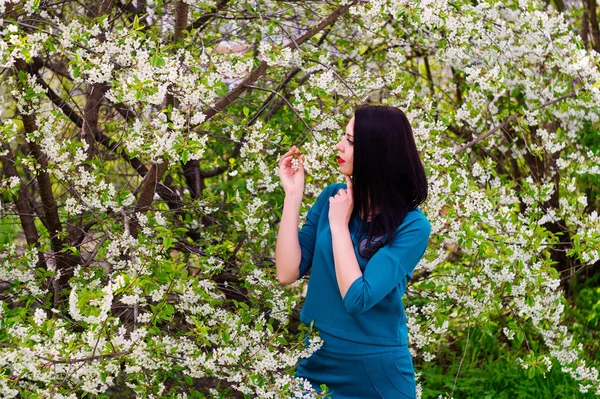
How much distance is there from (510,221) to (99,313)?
7.22 ft

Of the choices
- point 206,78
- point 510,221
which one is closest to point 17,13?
point 206,78

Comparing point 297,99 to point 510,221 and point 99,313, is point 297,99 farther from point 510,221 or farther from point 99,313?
point 99,313

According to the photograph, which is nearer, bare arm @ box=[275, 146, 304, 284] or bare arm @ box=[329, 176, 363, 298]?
bare arm @ box=[329, 176, 363, 298]

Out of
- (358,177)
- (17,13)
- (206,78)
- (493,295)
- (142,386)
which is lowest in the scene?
(142,386)

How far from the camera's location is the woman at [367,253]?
234cm

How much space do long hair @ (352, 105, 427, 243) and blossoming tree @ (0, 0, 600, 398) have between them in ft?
1.46

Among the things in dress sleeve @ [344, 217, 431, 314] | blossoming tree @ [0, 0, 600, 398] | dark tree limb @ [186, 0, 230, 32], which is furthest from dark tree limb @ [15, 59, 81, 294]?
dress sleeve @ [344, 217, 431, 314]

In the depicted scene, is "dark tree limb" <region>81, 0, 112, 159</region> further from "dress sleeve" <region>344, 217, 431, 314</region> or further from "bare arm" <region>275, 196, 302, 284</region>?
"dress sleeve" <region>344, 217, 431, 314</region>

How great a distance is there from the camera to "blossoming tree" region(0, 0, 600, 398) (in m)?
2.62

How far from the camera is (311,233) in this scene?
2.62m

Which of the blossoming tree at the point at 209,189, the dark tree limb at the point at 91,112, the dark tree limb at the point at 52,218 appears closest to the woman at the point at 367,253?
the blossoming tree at the point at 209,189

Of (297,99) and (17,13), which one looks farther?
(297,99)

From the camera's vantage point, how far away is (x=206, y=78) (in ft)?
9.48

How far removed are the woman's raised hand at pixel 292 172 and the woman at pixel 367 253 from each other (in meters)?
0.01
